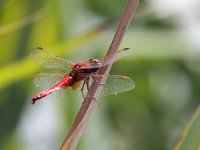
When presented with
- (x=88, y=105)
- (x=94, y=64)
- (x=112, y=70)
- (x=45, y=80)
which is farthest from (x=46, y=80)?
(x=112, y=70)

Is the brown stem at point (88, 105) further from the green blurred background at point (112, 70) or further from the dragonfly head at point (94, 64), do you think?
the green blurred background at point (112, 70)

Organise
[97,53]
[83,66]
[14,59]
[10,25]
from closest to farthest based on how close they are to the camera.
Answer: [83,66], [10,25], [14,59], [97,53]

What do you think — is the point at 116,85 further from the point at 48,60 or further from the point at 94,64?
the point at 48,60

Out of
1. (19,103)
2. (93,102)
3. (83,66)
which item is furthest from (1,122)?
(93,102)

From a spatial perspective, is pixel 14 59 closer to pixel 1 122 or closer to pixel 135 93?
pixel 1 122

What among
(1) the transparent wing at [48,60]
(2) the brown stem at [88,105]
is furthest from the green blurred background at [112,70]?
(2) the brown stem at [88,105]

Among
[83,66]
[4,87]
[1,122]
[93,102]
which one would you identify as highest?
Answer: [93,102]
